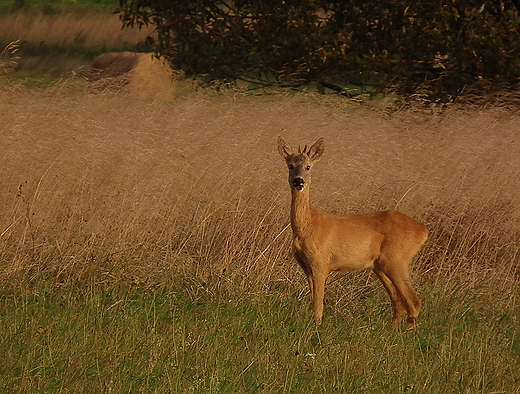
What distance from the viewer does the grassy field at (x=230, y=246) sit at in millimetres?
5570

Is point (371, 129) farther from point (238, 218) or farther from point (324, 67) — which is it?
point (324, 67)

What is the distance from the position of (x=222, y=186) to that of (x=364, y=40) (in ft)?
17.3

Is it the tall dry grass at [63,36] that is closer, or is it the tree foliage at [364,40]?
the tree foliage at [364,40]

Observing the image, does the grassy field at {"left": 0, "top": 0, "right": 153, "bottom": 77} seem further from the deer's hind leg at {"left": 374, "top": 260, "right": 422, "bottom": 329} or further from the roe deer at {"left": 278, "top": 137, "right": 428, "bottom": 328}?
the deer's hind leg at {"left": 374, "top": 260, "right": 422, "bottom": 329}

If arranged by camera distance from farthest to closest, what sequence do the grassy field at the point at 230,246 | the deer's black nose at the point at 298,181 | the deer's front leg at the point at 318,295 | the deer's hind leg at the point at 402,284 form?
the deer's hind leg at the point at 402,284
the deer's front leg at the point at 318,295
the deer's black nose at the point at 298,181
the grassy field at the point at 230,246

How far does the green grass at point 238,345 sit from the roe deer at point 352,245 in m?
0.21

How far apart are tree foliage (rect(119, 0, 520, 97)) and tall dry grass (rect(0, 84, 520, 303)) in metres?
2.15

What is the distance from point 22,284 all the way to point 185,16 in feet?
23.9

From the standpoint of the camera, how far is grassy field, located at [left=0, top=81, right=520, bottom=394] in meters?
5.57

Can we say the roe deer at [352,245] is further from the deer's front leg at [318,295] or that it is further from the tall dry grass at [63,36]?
the tall dry grass at [63,36]

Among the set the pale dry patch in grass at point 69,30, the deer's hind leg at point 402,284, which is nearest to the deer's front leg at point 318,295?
Answer: the deer's hind leg at point 402,284

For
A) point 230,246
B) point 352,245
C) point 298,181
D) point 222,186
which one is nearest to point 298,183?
point 298,181

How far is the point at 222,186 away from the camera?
870 centimetres

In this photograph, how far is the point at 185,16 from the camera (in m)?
13.8
